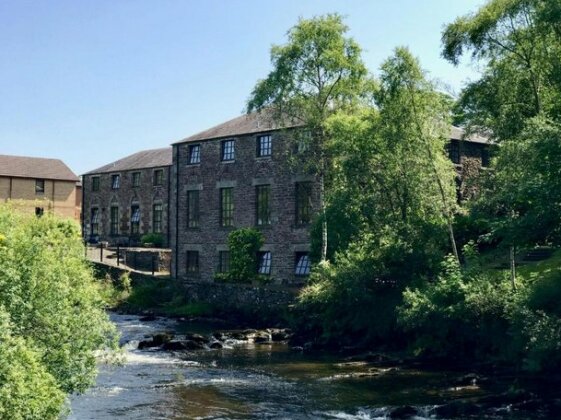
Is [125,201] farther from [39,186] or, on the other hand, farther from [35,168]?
[35,168]

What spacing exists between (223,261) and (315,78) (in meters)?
13.3

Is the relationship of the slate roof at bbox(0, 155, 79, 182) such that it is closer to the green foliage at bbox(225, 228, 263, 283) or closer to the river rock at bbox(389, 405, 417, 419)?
the green foliage at bbox(225, 228, 263, 283)

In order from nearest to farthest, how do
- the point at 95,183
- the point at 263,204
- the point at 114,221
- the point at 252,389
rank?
the point at 252,389, the point at 263,204, the point at 114,221, the point at 95,183

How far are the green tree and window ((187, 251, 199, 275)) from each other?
12.5 metres

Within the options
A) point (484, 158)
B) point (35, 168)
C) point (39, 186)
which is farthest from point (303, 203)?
point (35, 168)

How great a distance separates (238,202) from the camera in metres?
42.2

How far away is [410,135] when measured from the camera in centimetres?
2775

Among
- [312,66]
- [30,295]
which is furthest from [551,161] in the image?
[312,66]

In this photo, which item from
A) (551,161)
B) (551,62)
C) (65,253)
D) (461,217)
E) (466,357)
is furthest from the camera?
(461,217)

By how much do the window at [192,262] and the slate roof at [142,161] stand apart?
1092cm

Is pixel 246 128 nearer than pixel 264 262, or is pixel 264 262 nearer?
pixel 264 262

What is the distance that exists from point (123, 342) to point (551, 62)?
65.8 ft

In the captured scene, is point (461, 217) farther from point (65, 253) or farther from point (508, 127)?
point (65, 253)

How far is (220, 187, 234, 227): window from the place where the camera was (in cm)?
4272
